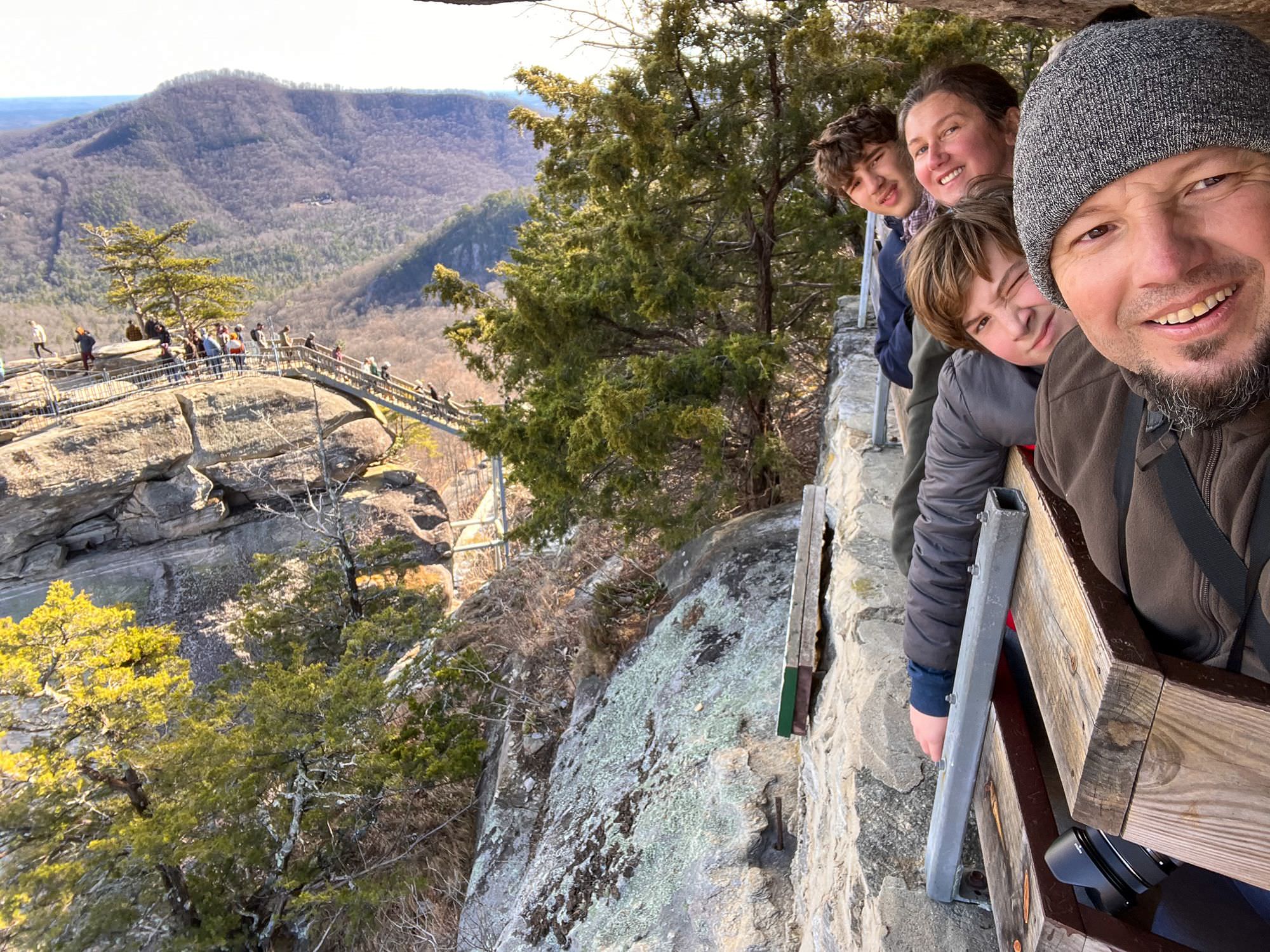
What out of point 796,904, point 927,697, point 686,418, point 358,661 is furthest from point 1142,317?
point 358,661

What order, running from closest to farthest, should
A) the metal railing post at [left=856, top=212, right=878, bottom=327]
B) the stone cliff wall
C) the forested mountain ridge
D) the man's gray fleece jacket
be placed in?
the man's gray fleece jacket, the stone cliff wall, the metal railing post at [left=856, top=212, right=878, bottom=327], the forested mountain ridge

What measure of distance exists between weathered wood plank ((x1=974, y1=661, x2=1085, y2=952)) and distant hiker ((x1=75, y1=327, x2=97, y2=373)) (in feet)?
84.8

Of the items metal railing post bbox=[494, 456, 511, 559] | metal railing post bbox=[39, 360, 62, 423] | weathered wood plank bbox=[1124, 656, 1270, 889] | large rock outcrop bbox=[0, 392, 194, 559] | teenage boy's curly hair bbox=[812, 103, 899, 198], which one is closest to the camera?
weathered wood plank bbox=[1124, 656, 1270, 889]

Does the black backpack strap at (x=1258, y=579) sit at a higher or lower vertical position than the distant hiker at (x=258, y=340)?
higher

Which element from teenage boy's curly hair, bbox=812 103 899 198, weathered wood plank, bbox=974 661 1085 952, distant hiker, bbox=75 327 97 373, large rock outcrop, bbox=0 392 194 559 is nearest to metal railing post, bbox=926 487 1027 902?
weathered wood plank, bbox=974 661 1085 952

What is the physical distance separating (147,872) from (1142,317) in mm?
12201

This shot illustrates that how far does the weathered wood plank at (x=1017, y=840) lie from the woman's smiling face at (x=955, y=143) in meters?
1.89

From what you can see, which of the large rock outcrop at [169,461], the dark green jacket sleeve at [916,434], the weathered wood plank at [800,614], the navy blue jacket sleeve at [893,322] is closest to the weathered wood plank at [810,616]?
the weathered wood plank at [800,614]

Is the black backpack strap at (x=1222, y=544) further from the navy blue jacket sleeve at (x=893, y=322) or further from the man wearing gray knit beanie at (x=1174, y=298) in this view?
the navy blue jacket sleeve at (x=893, y=322)

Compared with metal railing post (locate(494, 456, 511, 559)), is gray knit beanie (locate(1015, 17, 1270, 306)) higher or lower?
higher

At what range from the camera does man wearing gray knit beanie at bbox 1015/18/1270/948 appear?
3.11 feet

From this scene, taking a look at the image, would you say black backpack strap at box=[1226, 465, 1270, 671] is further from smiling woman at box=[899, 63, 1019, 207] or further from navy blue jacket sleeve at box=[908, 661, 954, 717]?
smiling woman at box=[899, 63, 1019, 207]

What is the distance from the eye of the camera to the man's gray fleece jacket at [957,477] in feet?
5.57

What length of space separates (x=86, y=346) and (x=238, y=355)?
157 inches
